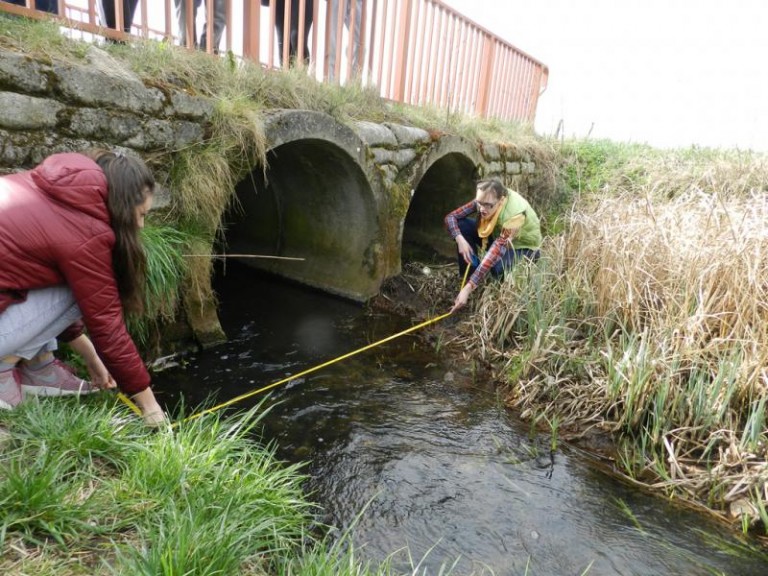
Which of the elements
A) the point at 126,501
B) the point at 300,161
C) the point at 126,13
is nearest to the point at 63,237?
the point at 126,501

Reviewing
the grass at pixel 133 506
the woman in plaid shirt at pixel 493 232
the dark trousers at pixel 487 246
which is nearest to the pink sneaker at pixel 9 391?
the grass at pixel 133 506

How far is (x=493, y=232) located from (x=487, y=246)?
0.19 meters

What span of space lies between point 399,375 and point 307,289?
7.59ft

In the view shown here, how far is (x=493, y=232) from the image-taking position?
586 centimetres

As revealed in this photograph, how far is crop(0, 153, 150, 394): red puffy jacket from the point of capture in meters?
2.13

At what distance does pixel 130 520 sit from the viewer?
5.92ft

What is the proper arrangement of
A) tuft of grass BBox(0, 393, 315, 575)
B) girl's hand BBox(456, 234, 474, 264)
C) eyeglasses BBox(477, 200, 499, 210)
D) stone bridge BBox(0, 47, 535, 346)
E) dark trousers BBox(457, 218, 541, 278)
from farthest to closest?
1. girl's hand BBox(456, 234, 474, 264)
2. dark trousers BBox(457, 218, 541, 278)
3. eyeglasses BBox(477, 200, 499, 210)
4. stone bridge BBox(0, 47, 535, 346)
5. tuft of grass BBox(0, 393, 315, 575)

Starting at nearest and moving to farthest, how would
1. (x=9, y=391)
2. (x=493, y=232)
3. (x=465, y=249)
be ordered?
(x=9, y=391)
(x=465, y=249)
(x=493, y=232)

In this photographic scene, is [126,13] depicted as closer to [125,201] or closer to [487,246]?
[125,201]

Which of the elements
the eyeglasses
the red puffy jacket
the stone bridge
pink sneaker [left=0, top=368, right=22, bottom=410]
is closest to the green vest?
the eyeglasses

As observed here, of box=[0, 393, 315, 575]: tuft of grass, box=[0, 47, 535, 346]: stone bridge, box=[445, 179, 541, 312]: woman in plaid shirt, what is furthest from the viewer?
box=[445, 179, 541, 312]: woman in plaid shirt

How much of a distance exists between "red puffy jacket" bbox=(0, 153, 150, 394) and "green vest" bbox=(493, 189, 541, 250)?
403 centimetres

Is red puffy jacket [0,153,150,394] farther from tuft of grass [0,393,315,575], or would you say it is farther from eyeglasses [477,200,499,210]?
eyeglasses [477,200,499,210]

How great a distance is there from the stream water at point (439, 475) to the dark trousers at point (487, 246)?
4.12 feet
